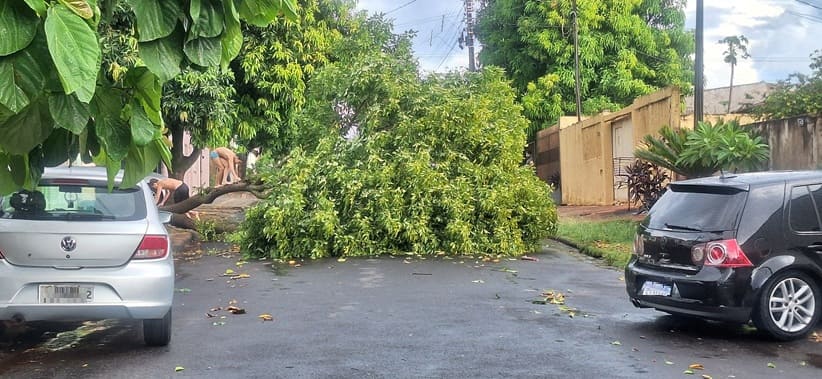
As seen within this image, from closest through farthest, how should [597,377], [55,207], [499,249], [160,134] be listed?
[160,134] → [597,377] → [55,207] → [499,249]

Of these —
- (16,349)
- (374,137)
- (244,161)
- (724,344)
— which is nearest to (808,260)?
(724,344)

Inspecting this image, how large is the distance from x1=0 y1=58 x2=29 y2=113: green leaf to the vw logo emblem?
5.02 meters

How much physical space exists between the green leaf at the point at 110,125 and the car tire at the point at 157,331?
514 centimetres

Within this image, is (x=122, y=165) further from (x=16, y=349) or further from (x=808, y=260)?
(x=808, y=260)

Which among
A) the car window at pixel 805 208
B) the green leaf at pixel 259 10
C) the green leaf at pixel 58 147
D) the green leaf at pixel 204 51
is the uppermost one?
the green leaf at pixel 259 10

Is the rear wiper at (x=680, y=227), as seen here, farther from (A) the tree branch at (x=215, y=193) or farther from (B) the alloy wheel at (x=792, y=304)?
(A) the tree branch at (x=215, y=193)

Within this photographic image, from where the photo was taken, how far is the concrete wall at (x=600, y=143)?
836 inches

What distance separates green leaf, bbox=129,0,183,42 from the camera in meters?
1.92

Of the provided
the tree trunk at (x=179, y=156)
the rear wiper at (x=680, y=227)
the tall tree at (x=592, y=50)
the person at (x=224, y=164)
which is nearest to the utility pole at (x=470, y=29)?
the tall tree at (x=592, y=50)

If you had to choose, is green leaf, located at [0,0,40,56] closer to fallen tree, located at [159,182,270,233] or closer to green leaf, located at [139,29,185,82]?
green leaf, located at [139,29,185,82]

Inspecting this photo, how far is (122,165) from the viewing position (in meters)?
2.39

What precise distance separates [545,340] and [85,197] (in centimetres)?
428

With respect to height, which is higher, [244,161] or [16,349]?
[244,161]

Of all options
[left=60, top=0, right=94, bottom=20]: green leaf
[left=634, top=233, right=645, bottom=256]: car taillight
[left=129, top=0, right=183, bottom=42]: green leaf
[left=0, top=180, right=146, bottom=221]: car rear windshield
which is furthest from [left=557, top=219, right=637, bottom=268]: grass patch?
[left=60, top=0, right=94, bottom=20]: green leaf
